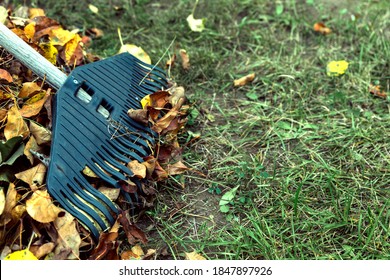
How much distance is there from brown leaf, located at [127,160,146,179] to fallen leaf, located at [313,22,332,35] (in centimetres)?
164

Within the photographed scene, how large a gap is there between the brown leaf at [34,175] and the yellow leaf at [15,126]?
17 cm

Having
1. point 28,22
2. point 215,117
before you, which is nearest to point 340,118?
point 215,117

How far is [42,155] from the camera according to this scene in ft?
7.36

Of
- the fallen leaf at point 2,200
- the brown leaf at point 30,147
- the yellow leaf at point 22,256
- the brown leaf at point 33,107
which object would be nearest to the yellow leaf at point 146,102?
the brown leaf at point 33,107

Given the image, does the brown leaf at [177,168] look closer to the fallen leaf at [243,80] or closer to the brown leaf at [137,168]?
the brown leaf at [137,168]

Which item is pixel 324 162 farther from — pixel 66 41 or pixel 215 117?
pixel 66 41

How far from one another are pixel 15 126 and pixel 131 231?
0.63m

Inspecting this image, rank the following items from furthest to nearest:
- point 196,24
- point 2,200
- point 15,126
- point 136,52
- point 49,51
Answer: point 196,24 < point 136,52 < point 49,51 < point 15,126 < point 2,200

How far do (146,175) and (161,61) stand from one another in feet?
3.31

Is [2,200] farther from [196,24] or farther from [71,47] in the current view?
[196,24]

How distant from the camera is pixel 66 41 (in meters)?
2.82

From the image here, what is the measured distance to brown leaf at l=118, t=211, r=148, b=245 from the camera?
2188 millimetres

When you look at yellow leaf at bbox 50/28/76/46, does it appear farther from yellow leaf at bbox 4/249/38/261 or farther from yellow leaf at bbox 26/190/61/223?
yellow leaf at bbox 4/249/38/261

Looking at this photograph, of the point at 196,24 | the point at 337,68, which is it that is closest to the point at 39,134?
the point at 196,24
